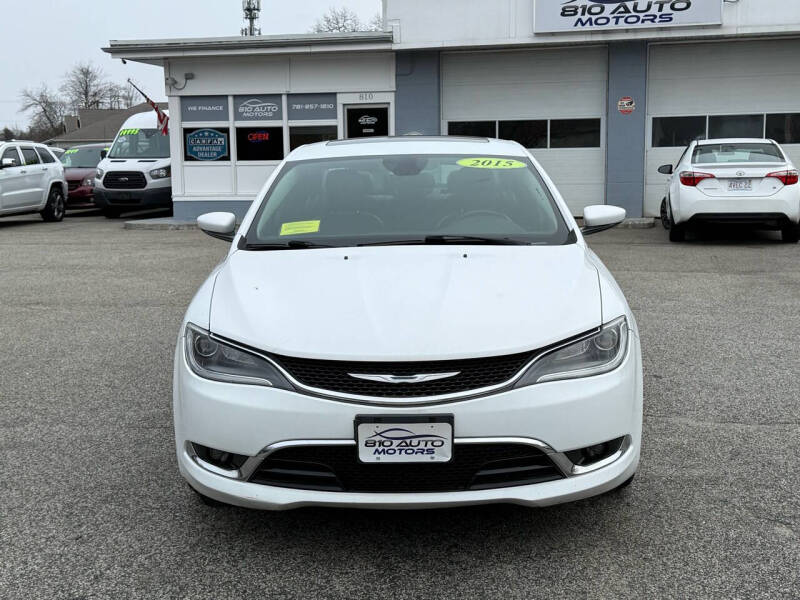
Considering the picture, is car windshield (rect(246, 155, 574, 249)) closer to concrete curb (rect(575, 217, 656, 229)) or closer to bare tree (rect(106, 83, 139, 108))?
concrete curb (rect(575, 217, 656, 229))

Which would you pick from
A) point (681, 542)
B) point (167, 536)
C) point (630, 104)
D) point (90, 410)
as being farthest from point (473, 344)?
point (630, 104)

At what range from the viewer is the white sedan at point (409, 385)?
2699 millimetres

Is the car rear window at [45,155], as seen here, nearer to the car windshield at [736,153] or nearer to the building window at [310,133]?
the building window at [310,133]

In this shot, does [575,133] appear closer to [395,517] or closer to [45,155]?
[45,155]

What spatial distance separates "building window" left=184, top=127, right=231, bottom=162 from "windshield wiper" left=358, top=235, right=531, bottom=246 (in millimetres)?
15029

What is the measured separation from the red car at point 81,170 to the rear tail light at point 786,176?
16.5 metres

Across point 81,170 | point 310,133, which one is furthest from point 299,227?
point 81,170

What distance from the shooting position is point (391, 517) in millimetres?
3246

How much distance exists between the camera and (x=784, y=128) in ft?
55.1

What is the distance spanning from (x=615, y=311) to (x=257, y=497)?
4.74 ft

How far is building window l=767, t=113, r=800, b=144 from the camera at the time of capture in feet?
55.0

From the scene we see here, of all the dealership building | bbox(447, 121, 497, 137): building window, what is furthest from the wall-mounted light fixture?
bbox(447, 121, 497, 137): building window

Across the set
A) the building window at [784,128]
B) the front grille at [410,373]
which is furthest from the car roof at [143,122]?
the front grille at [410,373]

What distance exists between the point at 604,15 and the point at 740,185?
5900 millimetres
